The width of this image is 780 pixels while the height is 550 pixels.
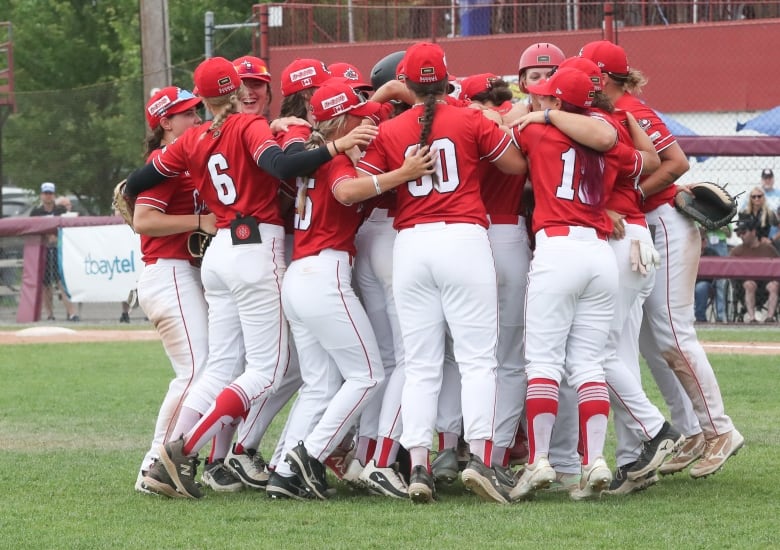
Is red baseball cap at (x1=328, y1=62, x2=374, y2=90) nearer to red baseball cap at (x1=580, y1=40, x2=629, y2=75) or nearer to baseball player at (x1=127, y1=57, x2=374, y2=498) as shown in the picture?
baseball player at (x1=127, y1=57, x2=374, y2=498)

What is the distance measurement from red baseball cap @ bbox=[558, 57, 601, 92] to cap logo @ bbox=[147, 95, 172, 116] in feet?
6.81

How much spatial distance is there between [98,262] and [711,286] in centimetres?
761

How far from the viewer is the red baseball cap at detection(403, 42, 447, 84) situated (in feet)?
20.2

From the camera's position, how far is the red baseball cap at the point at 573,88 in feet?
20.2

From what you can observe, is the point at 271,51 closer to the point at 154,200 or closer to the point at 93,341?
the point at 93,341

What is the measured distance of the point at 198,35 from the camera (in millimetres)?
26172

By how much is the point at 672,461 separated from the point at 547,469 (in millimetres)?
1236

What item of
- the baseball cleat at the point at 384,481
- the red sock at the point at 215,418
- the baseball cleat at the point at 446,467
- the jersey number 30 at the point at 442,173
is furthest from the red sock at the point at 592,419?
the red sock at the point at 215,418

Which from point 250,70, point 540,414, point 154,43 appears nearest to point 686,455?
point 540,414

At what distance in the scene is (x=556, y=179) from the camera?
617 cm

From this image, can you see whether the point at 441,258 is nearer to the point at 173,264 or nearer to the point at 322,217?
the point at 322,217

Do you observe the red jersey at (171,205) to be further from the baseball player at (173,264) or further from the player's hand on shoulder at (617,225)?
the player's hand on shoulder at (617,225)

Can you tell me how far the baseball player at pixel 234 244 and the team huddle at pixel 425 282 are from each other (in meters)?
0.01

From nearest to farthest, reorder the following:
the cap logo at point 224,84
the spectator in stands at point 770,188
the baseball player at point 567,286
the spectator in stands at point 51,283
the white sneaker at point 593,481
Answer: the white sneaker at point 593,481, the baseball player at point 567,286, the cap logo at point 224,84, the spectator in stands at point 770,188, the spectator in stands at point 51,283
